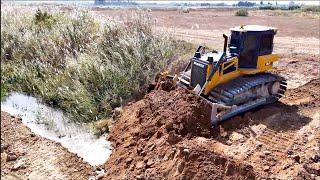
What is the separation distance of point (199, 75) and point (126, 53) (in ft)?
12.1

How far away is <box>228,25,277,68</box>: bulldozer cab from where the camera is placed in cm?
894

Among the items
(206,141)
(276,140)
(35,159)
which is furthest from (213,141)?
(35,159)

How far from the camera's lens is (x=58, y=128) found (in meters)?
9.49

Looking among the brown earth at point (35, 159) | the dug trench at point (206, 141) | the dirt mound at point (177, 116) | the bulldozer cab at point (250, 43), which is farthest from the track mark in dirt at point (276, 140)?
the brown earth at point (35, 159)

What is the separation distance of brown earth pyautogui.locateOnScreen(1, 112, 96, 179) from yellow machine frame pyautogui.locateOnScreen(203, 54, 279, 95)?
3122 millimetres

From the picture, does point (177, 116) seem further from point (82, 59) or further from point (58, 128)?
point (82, 59)

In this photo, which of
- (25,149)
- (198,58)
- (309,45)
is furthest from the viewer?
(309,45)

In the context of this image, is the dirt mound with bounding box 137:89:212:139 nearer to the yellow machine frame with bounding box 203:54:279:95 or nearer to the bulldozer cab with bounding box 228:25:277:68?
the yellow machine frame with bounding box 203:54:279:95

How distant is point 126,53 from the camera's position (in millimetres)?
11789

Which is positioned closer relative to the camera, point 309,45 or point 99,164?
point 99,164

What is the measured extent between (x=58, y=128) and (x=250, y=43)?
4.88 m

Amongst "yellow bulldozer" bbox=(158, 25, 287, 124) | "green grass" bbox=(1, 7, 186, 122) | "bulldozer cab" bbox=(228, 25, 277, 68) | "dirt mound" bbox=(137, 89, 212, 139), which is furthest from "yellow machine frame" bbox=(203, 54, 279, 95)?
"green grass" bbox=(1, 7, 186, 122)

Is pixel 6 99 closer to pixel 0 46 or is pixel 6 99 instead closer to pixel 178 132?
pixel 0 46

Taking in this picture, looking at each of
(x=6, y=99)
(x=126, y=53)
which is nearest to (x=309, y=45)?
(x=126, y=53)
